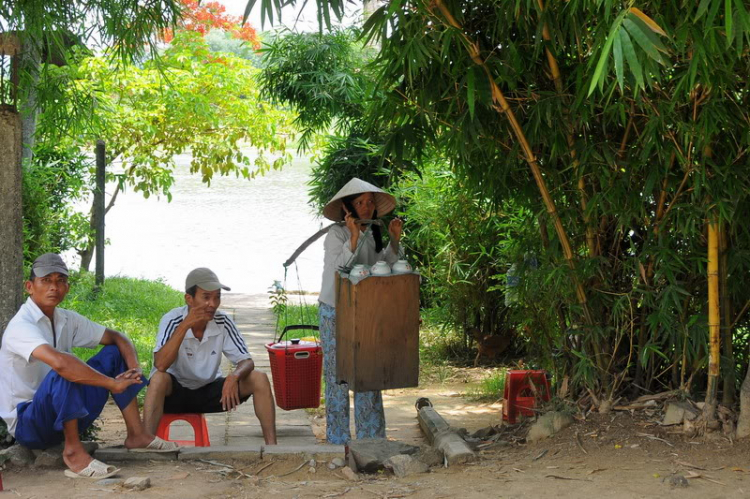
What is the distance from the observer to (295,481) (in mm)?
3850

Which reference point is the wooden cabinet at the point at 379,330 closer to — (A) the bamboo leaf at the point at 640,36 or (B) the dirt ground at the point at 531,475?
(B) the dirt ground at the point at 531,475

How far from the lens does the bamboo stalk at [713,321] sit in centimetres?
371

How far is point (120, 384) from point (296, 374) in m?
1.37

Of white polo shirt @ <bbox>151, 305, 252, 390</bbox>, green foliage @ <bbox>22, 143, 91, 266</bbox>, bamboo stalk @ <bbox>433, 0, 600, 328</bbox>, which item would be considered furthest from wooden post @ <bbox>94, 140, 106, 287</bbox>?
bamboo stalk @ <bbox>433, 0, 600, 328</bbox>

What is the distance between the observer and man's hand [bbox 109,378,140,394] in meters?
3.77

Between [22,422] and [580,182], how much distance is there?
2698 millimetres

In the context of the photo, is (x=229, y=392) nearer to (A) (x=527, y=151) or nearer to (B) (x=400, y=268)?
(B) (x=400, y=268)

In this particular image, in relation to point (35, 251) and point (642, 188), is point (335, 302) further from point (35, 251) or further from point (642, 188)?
point (35, 251)

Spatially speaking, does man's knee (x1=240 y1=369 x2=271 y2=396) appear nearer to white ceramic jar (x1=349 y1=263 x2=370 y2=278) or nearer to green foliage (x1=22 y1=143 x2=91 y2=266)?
white ceramic jar (x1=349 y1=263 x2=370 y2=278)

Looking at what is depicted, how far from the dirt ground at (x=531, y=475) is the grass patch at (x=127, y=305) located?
2733 mm

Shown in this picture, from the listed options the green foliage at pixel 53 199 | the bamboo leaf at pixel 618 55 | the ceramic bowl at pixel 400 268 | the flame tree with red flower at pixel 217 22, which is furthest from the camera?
the flame tree with red flower at pixel 217 22

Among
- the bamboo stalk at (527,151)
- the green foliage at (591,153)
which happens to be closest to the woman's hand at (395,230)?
the green foliage at (591,153)

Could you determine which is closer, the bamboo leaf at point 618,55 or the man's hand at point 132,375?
the bamboo leaf at point 618,55

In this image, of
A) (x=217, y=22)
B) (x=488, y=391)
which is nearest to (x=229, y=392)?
(x=488, y=391)
